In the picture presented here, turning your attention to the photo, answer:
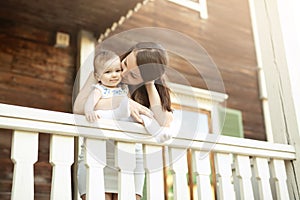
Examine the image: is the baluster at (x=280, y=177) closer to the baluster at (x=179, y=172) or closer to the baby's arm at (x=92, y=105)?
the baluster at (x=179, y=172)

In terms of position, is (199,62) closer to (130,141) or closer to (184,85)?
(184,85)

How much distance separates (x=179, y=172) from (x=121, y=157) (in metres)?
0.30

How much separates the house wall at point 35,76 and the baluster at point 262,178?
1.93 m

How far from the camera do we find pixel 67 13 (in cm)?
339

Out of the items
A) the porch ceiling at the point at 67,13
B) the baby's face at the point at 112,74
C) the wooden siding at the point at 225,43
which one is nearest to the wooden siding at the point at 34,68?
the porch ceiling at the point at 67,13

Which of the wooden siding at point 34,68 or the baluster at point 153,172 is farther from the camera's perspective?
the wooden siding at point 34,68

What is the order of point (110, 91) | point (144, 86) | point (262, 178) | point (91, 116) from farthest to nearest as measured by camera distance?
point (262, 178), point (144, 86), point (110, 91), point (91, 116)

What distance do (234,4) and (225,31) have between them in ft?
1.96

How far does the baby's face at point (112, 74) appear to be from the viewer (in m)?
1.73

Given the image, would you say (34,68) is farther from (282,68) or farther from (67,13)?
(282,68)

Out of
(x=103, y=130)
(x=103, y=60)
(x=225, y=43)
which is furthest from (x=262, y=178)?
(x=225, y=43)

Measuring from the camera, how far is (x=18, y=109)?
60.9 inches

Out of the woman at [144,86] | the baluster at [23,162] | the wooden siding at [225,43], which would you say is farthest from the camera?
the wooden siding at [225,43]

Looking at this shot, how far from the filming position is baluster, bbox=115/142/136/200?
1719 millimetres
